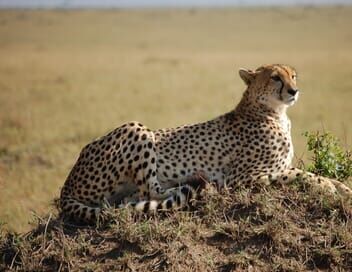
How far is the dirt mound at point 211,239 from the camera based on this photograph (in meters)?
3.50

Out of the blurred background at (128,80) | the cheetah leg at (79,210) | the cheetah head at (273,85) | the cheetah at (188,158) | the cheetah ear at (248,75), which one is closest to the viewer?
the cheetah leg at (79,210)

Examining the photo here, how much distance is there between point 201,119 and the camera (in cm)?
1399

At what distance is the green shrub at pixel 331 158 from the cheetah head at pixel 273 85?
1.01 feet

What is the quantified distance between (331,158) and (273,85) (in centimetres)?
65

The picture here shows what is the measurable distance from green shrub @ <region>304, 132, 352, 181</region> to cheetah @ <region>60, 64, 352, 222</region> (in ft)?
0.76

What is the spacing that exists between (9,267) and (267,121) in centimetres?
204

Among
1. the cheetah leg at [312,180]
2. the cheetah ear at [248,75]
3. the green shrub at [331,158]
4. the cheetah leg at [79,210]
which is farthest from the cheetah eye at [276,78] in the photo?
the cheetah leg at [79,210]

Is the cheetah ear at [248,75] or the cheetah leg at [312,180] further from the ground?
the cheetah ear at [248,75]

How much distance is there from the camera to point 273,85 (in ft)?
14.8

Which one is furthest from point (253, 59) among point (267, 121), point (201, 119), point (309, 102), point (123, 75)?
point (267, 121)

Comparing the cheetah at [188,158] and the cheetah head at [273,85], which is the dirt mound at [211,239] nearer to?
the cheetah at [188,158]

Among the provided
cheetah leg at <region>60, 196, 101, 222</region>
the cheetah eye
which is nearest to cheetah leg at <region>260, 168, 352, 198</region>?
the cheetah eye

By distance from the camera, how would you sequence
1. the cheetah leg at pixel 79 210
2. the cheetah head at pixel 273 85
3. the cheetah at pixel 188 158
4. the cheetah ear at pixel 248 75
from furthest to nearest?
1. the cheetah ear at pixel 248 75
2. the cheetah head at pixel 273 85
3. the cheetah at pixel 188 158
4. the cheetah leg at pixel 79 210

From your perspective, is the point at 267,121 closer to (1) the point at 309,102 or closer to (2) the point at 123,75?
(1) the point at 309,102
